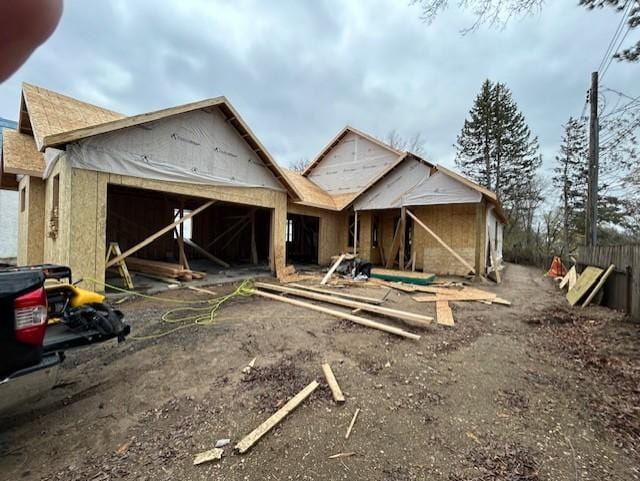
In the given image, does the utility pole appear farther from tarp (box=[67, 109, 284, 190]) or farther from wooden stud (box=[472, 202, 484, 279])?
tarp (box=[67, 109, 284, 190])

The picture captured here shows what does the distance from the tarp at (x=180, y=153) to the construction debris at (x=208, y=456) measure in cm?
696

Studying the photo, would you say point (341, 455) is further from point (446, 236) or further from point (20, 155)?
point (20, 155)

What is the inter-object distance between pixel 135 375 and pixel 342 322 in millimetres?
3279

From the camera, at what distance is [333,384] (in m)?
3.17

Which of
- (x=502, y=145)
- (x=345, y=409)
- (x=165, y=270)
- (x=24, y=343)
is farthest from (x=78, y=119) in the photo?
(x=502, y=145)

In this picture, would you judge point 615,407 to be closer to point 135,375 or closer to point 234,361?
point 234,361

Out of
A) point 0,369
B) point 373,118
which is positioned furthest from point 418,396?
point 373,118

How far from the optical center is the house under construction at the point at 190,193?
6645 mm

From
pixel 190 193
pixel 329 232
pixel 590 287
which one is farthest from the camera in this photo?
pixel 329 232

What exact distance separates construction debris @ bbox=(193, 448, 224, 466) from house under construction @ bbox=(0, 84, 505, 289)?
19.0 feet

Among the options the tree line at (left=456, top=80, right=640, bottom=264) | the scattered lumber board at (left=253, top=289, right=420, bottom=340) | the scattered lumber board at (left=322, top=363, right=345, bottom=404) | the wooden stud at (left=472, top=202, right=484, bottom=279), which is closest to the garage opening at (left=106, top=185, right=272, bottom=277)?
the scattered lumber board at (left=253, top=289, right=420, bottom=340)

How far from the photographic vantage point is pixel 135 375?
11.2 ft

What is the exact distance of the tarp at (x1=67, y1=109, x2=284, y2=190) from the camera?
6.73 meters

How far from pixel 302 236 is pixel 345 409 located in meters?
15.2
